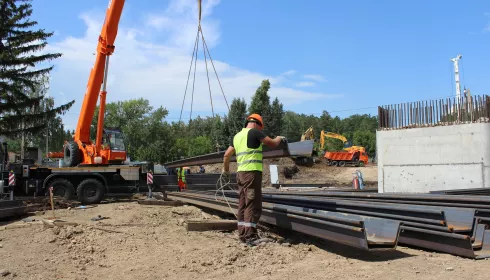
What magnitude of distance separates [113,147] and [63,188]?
2.32 meters

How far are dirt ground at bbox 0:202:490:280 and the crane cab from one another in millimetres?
9077

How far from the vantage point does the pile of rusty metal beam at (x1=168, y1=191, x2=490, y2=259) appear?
4422 mm

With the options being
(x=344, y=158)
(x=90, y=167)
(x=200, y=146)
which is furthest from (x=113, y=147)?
(x=200, y=146)

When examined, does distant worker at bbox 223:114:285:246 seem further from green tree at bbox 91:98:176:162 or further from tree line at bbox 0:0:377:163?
green tree at bbox 91:98:176:162

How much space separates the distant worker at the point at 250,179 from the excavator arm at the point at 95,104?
32.6 feet

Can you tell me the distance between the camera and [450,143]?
35.3ft

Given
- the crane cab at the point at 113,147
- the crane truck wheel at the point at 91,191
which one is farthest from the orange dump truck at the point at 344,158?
the crane truck wheel at the point at 91,191

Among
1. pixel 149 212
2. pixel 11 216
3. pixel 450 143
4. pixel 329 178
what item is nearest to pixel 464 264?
pixel 149 212

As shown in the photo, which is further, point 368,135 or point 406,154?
point 368,135

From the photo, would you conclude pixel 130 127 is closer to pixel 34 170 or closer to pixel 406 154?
pixel 34 170

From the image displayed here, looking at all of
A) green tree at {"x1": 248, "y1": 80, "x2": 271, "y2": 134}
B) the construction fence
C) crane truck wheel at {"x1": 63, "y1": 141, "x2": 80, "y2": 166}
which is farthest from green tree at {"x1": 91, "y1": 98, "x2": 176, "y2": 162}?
the construction fence

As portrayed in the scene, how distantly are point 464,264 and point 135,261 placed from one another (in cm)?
363

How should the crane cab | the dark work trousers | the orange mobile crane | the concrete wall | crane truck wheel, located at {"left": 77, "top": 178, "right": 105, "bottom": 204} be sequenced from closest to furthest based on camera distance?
the dark work trousers → the concrete wall → the orange mobile crane → crane truck wheel, located at {"left": 77, "top": 178, "right": 105, "bottom": 204} → the crane cab

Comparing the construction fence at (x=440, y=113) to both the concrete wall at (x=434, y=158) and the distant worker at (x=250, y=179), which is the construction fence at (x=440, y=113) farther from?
the distant worker at (x=250, y=179)
